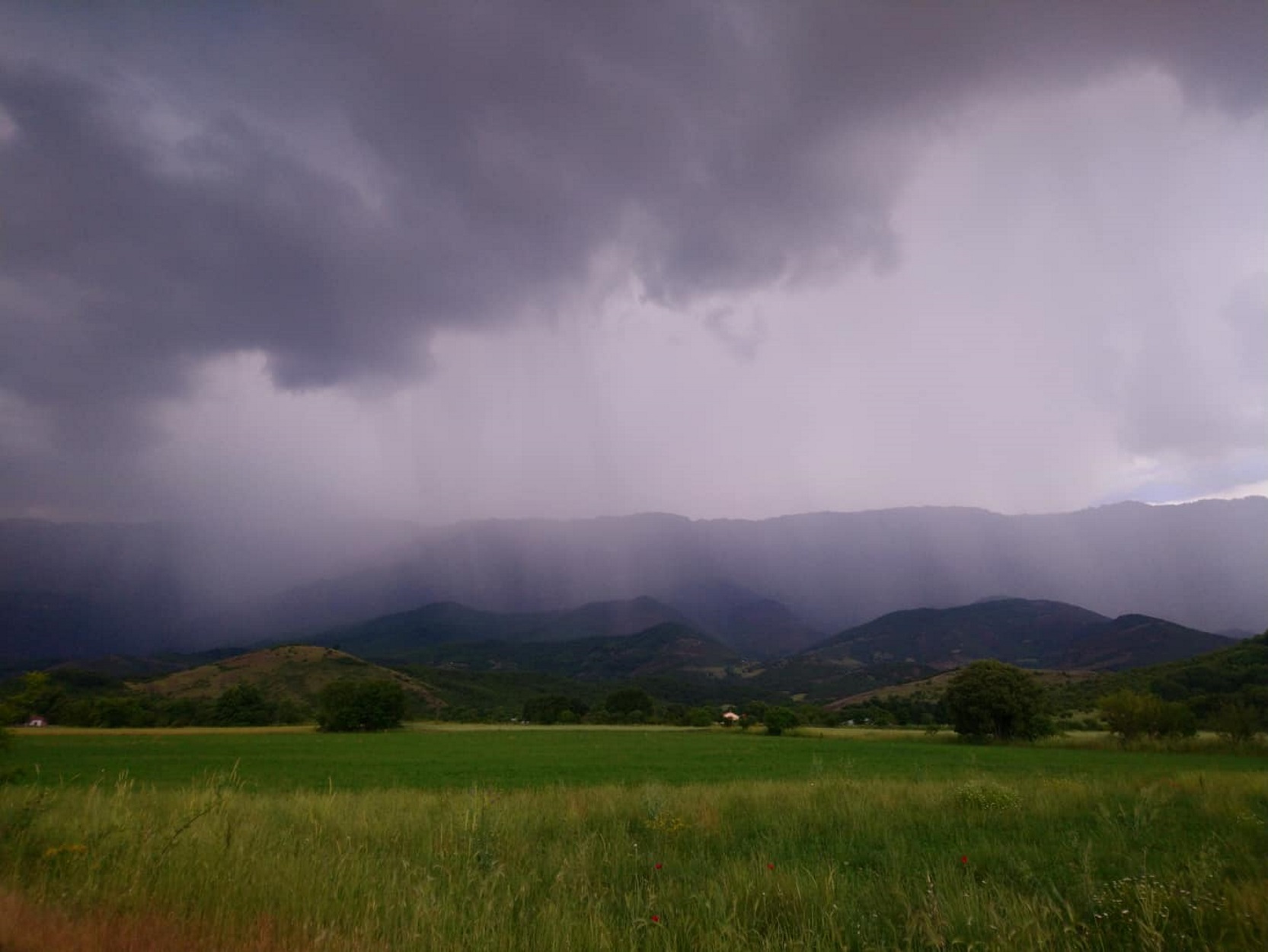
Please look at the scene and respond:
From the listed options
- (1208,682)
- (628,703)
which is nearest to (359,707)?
(628,703)

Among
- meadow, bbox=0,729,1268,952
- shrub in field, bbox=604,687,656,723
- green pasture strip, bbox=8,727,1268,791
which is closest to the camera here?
meadow, bbox=0,729,1268,952

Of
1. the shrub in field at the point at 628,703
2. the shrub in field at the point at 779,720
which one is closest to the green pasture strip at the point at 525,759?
the shrub in field at the point at 779,720

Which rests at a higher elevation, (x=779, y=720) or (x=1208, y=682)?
(x=1208, y=682)

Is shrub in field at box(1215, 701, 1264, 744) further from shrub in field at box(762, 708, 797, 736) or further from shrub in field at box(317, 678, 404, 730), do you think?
shrub in field at box(317, 678, 404, 730)

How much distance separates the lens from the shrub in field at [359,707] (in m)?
82.2

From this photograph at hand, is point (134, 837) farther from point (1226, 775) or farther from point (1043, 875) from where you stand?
point (1226, 775)

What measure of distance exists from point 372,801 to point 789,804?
7736 mm

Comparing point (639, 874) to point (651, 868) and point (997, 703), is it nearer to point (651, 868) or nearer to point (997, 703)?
point (651, 868)

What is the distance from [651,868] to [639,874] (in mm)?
254

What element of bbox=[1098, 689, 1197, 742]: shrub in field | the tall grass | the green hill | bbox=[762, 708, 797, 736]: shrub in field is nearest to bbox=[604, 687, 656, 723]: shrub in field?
bbox=[762, 708, 797, 736]: shrub in field

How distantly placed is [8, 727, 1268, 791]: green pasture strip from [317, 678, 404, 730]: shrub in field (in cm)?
1013

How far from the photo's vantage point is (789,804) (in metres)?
11.2

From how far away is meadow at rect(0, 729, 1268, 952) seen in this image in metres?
4.52

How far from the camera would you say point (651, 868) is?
7.07 m
